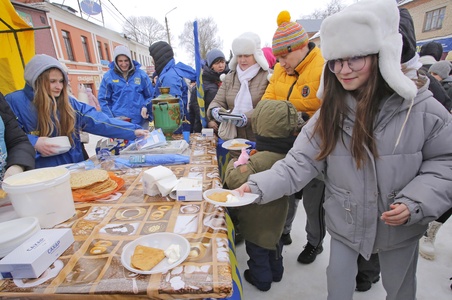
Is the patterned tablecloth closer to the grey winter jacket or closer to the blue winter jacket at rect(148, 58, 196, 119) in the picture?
the grey winter jacket

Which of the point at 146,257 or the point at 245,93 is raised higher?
the point at 245,93

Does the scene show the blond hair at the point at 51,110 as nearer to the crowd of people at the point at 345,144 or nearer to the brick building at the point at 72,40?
the crowd of people at the point at 345,144

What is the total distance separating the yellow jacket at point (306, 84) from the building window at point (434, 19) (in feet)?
64.3

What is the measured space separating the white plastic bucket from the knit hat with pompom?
160 centimetres

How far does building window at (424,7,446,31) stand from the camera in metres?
14.8

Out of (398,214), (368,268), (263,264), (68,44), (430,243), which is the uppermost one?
(68,44)

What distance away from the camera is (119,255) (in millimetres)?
903

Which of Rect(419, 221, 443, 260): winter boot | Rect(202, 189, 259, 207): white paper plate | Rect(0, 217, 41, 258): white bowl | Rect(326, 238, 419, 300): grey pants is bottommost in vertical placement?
Rect(419, 221, 443, 260): winter boot

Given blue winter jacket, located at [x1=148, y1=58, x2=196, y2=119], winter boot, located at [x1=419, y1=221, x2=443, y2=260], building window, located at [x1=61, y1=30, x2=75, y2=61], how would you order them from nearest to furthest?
winter boot, located at [x1=419, y1=221, x2=443, y2=260], blue winter jacket, located at [x1=148, y1=58, x2=196, y2=119], building window, located at [x1=61, y1=30, x2=75, y2=61]

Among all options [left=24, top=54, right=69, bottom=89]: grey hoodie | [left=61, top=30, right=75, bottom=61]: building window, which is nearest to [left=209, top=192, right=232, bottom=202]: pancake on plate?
[left=24, top=54, right=69, bottom=89]: grey hoodie

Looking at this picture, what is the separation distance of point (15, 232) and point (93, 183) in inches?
20.0

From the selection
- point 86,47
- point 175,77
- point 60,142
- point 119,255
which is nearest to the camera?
point 119,255

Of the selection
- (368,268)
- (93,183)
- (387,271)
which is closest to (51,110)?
(93,183)

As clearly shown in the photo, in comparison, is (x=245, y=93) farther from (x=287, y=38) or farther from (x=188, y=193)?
(x=188, y=193)
